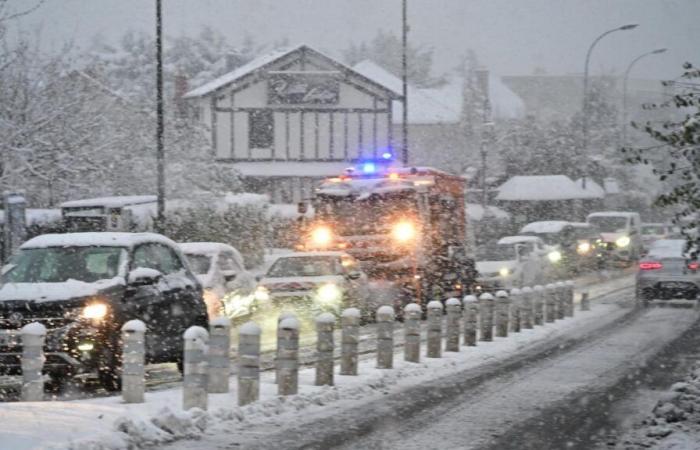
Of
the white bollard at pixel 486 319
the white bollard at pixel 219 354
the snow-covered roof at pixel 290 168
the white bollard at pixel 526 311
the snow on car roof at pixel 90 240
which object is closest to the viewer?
the white bollard at pixel 219 354

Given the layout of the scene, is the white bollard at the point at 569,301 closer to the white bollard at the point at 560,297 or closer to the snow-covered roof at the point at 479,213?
the white bollard at the point at 560,297

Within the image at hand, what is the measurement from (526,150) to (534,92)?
110m

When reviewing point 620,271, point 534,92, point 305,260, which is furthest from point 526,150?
point 534,92

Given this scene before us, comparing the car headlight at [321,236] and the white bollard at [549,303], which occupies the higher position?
the car headlight at [321,236]

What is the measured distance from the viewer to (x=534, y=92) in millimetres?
186500

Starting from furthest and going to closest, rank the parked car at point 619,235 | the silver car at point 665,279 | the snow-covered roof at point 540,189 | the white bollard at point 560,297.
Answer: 1. the snow-covered roof at point 540,189
2. the parked car at point 619,235
3. the silver car at point 665,279
4. the white bollard at point 560,297

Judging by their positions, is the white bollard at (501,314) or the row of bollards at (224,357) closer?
the row of bollards at (224,357)

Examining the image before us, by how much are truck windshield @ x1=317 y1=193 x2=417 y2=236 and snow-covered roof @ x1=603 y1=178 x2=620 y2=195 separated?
2341 inches

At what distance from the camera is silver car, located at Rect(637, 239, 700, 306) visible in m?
28.4

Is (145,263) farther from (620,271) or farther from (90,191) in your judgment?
(620,271)

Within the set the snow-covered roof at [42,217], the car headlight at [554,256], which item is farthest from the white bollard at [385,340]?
the car headlight at [554,256]

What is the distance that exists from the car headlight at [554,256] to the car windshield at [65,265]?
26.4 m

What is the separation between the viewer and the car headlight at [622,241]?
160 feet

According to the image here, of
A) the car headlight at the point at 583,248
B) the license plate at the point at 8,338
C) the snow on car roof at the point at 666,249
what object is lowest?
the car headlight at the point at 583,248
